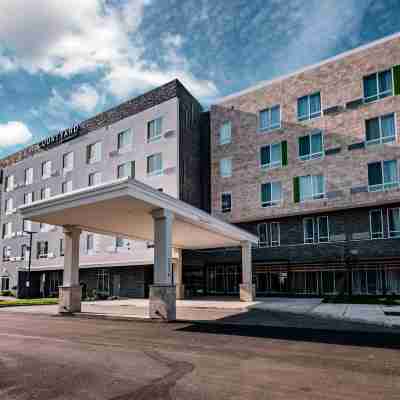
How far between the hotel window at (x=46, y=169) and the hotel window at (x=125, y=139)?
11996 mm

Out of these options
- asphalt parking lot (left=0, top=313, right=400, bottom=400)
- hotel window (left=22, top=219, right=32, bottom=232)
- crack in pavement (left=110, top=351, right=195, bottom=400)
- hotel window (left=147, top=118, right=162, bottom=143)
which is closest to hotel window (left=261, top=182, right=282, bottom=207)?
hotel window (left=147, top=118, right=162, bottom=143)

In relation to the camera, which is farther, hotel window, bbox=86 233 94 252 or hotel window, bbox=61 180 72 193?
hotel window, bbox=61 180 72 193

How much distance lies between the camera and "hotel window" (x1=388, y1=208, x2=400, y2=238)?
2681cm

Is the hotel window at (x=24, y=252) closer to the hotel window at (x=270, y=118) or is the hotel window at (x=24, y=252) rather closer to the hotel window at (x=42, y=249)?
the hotel window at (x=42, y=249)

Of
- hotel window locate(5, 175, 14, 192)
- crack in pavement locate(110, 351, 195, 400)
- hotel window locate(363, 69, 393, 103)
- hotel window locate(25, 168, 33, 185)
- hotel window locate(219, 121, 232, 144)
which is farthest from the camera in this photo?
hotel window locate(5, 175, 14, 192)

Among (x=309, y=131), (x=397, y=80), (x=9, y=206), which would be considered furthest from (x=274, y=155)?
(x=9, y=206)

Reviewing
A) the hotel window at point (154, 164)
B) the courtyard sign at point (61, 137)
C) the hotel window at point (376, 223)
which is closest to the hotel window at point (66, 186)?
the courtyard sign at point (61, 137)

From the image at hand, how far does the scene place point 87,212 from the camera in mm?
17812

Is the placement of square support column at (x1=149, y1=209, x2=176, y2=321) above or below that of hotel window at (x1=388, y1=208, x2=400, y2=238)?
below

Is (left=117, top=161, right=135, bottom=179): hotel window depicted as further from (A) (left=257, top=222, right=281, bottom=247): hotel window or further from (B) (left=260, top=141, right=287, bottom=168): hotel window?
(A) (left=257, top=222, right=281, bottom=247): hotel window

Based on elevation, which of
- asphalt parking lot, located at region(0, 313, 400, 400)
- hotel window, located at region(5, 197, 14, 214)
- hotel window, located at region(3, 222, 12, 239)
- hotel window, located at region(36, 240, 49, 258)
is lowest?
asphalt parking lot, located at region(0, 313, 400, 400)

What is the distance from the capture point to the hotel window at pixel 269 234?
31688 millimetres

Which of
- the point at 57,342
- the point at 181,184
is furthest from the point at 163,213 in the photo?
the point at 181,184

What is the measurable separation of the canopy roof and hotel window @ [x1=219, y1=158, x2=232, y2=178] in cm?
1004
